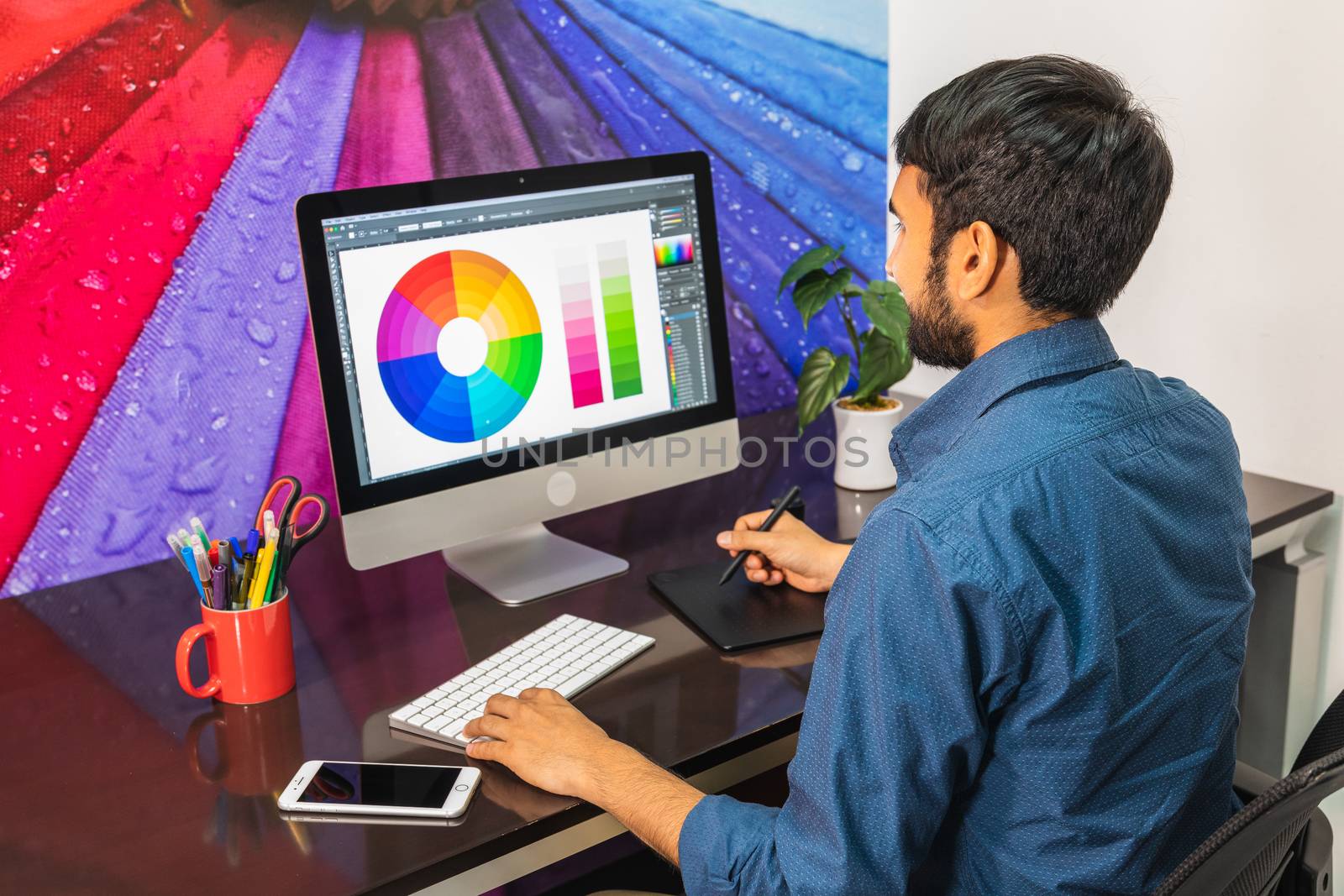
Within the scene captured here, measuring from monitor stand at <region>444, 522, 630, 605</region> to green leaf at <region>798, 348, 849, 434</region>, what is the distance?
1.35ft

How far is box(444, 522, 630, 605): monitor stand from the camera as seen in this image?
4.83 feet

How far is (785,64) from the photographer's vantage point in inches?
80.1

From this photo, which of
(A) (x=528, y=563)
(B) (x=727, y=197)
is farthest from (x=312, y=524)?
(B) (x=727, y=197)

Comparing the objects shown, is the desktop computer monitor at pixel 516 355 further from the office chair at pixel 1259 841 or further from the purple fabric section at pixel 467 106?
the office chair at pixel 1259 841

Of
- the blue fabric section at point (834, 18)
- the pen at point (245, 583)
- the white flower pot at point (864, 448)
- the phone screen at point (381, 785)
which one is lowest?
the white flower pot at point (864, 448)

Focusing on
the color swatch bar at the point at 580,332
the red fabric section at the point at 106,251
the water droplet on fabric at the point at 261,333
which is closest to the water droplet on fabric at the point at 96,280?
the red fabric section at the point at 106,251

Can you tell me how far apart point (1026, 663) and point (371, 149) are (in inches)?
48.9

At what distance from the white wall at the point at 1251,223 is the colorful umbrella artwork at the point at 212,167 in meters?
0.68

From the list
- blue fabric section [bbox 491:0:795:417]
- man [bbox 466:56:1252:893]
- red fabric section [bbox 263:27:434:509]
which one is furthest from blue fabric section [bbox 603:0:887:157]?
man [bbox 466:56:1252:893]

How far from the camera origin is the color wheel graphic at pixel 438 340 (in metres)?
1.36

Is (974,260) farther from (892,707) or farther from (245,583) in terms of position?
(245,583)

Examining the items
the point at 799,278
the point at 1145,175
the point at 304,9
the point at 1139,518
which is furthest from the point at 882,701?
the point at 304,9

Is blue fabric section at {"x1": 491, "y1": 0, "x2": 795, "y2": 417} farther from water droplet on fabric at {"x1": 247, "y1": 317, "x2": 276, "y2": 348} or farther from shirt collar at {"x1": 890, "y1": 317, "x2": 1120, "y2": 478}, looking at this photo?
shirt collar at {"x1": 890, "y1": 317, "x2": 1120, "y2": 478}

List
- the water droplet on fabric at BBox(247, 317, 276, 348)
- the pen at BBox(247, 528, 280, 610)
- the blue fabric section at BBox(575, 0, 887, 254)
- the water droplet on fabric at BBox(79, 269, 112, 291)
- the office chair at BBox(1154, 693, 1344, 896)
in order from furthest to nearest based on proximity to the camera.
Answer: the blue fabric section at BBox(575, 0, 887, 254)
the water droplet on fabric at BBox(247, 317, 276, 348)
the water droplet on fabric at BBox(79, 269, 112, 291)
the pen at BBox(247, 528, 280, 610)
the office chair at BBox(1154, 693, 1344, 896)
